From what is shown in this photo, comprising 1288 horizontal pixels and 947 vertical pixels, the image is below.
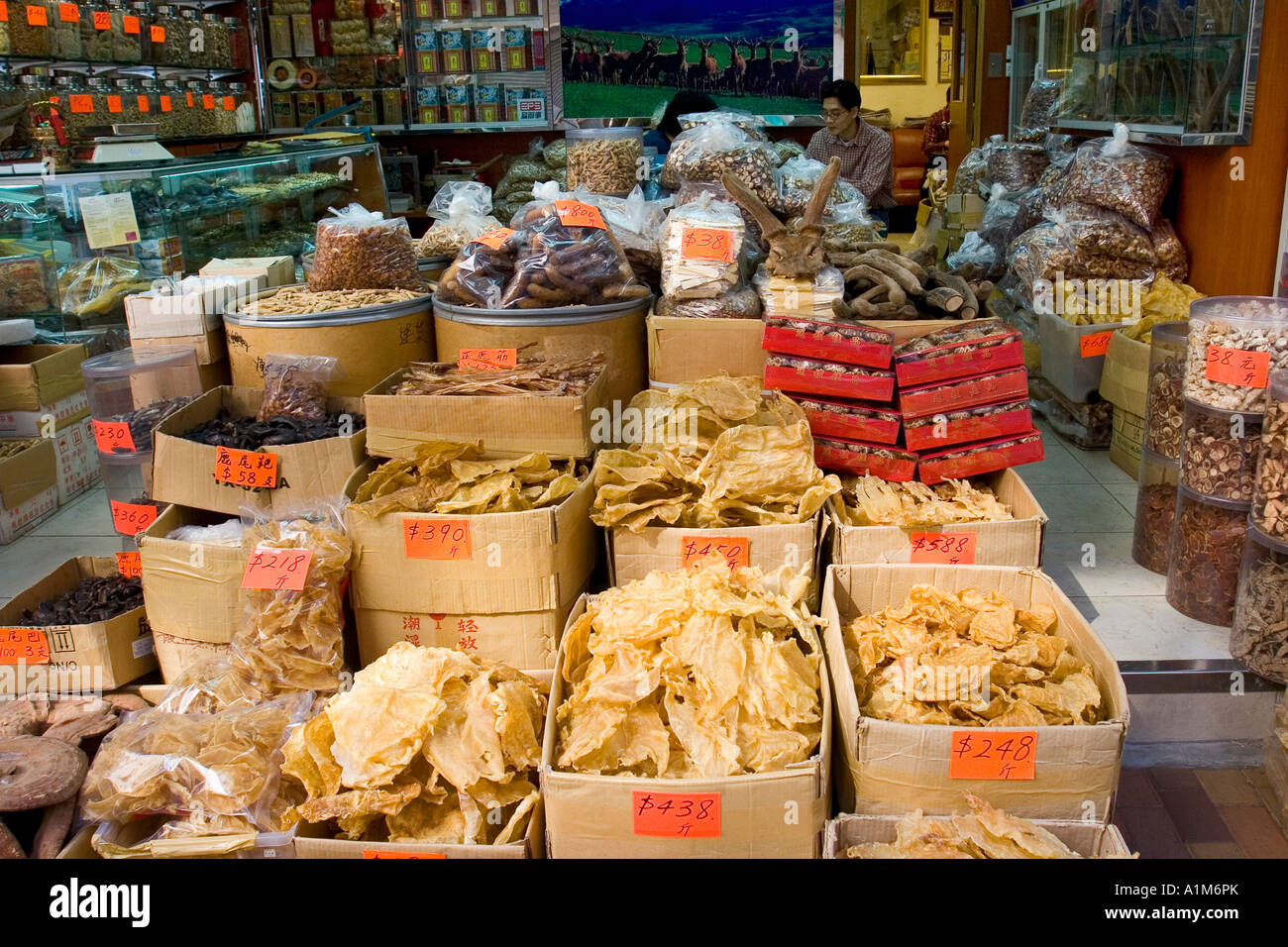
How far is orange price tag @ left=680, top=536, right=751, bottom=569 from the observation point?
2412mm

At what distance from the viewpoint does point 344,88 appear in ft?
25.8

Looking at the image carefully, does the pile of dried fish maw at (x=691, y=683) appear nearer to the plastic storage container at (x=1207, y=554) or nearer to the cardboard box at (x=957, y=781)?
the cardboard box at (x=957, y=781)

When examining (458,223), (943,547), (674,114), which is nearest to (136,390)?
(458,223)

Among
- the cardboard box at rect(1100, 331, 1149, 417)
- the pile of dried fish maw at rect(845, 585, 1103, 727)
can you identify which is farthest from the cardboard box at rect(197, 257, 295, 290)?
the cardboard box at rect(1100, 331, 1149, 417)

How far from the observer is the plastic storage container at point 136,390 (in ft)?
9.78

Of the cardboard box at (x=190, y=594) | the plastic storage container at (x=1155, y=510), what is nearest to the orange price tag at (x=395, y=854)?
the cardboard box at (x=190, y=594)

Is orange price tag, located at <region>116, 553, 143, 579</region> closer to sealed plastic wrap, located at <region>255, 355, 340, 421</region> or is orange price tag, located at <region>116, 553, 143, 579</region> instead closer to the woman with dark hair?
sealed plastic wrap, located at <region>255, 355, 340, 421</region>

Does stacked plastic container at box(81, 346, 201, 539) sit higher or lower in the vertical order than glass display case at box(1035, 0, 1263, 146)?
lower

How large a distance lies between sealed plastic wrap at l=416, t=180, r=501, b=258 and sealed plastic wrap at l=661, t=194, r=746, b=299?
0.77 metres

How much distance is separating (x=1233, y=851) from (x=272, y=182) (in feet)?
15.9

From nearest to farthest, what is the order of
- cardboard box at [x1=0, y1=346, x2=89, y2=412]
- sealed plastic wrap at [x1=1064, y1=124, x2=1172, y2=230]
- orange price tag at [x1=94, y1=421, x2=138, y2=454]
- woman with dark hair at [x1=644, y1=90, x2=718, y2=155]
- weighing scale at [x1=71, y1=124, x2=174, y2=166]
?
1. orange price tag at [x1=94, y1=421, x2=138, y2=454]
2. cardboard box at [x1=0, y1=346, x2=89, y2=412]
3. weighing scale at [x1=71, y1=124, x2=174, y2=166]
4. sealed plastic wrap at [x1=1064, y1=124, x2=1172, y2=230]
5. woman with dark hair at [x1=644, y1=90, x2=718, y2=155]

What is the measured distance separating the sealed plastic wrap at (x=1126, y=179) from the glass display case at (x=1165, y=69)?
9cm

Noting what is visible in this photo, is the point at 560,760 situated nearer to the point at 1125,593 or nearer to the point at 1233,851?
the point at 1233,851

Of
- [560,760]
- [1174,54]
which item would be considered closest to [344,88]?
[1174,54]
